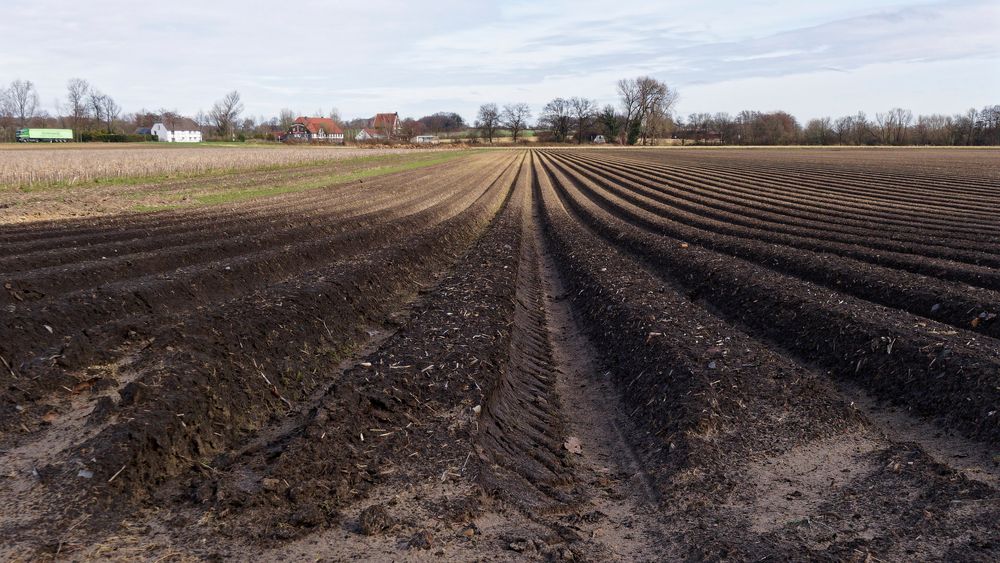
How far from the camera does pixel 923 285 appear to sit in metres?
10.1

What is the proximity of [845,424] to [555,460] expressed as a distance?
272 centimetres

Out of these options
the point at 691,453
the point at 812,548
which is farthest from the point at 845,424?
the point at 812,548

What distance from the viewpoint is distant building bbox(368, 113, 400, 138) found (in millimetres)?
145875

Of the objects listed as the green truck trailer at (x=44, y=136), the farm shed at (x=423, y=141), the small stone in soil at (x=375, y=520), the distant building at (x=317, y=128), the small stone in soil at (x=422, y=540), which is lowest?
the small stone in soil at (x=422, y=540)

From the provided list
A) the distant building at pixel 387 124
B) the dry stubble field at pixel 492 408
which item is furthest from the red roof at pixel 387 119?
the dry stubble field at pixel 492 408

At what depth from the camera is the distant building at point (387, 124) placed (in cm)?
14588

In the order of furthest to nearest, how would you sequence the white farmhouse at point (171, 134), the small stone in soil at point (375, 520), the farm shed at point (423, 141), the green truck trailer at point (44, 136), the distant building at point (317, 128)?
the distant building at point (317, 128)
the white farmhouse at point (171, 134)
the farm shed at point (423, 141)
the green truck trailer at point (44, 136)
the small stone in soil at point (375, 520)

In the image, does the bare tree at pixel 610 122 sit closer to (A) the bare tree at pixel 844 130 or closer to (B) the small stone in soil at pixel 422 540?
(A) the bare tree at pixel 844 130

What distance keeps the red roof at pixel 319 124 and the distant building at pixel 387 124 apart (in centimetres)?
952

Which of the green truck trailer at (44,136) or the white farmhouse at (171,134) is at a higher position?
the white farmhouse at (171,134)

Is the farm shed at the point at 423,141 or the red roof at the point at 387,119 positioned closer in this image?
the farm shed at the point at 423,141

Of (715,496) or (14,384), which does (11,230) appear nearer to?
(14,384)

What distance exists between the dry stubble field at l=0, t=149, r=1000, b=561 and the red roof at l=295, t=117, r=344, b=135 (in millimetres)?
138287

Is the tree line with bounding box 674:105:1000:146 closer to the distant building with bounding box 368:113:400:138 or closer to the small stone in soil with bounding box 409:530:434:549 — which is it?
the distant building with bounding box 368:113:400:138
